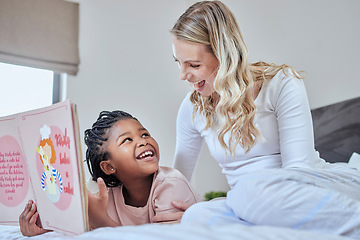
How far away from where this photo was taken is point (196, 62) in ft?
4.13

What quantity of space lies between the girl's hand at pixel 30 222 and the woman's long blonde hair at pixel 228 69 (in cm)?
61

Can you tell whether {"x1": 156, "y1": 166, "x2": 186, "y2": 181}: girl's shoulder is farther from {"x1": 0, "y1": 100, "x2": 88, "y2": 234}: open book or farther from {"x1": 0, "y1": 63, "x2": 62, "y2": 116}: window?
{"x1": 0, "y1": 63, "x2": 62, "y2": 116}: window

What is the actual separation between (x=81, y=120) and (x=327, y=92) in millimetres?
1830

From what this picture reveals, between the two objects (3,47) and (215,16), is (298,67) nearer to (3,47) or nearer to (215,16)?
(215,16)

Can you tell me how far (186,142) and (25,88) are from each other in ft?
6.38

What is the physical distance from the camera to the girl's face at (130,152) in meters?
1.17

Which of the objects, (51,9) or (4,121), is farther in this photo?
(51,9)

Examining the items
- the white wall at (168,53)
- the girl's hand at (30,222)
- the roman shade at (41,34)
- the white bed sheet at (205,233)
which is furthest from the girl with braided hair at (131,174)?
the roman shade at (41,34)

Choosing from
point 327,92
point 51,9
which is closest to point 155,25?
point 51,9

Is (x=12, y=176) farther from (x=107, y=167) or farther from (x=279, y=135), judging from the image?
(x=279, y=135)

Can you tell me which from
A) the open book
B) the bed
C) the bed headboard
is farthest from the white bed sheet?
the bed headboard

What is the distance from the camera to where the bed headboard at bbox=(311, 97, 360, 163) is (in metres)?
2.05

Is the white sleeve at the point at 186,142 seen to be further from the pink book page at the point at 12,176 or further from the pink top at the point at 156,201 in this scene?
the pink book page at the point at 12,176

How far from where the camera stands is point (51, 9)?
2.97 metres
